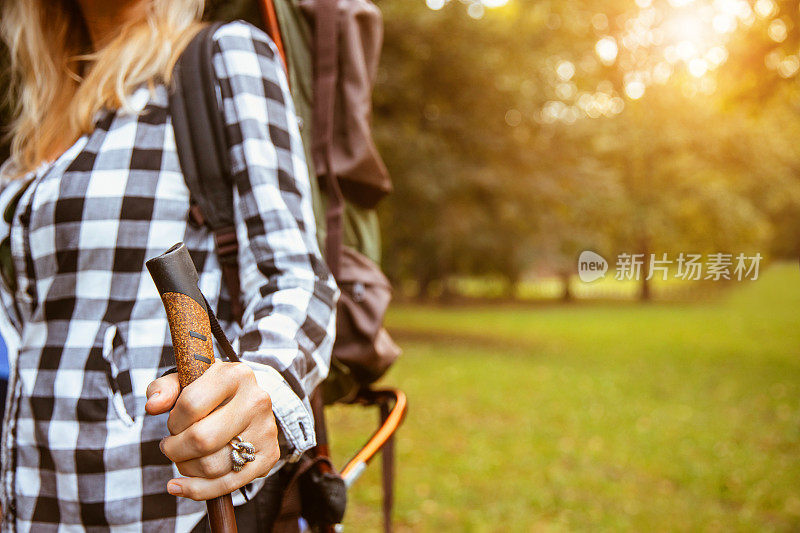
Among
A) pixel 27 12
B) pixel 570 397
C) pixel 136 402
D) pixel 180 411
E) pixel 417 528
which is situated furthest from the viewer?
pixel 570 397

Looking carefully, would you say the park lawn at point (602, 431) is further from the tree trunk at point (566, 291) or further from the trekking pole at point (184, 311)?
the tree trunk at point (566, 291)

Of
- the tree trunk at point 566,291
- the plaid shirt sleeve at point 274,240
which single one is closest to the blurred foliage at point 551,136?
the plaid shirt sleeve at point 274,240

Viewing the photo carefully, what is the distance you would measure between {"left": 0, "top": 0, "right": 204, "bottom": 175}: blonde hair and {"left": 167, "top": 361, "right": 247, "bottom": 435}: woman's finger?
21.7 inches

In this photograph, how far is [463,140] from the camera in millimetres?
9938

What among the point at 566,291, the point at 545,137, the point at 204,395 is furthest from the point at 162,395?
the point at 566,291

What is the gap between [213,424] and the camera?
67 cm

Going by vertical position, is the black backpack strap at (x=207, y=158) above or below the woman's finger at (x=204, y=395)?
above

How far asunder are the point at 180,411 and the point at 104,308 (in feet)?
1.30

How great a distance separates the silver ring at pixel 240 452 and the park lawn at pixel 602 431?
3729 mm

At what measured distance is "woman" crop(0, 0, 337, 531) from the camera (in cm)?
93

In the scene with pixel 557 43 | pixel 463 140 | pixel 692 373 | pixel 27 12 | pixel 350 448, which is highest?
pixel 557 43

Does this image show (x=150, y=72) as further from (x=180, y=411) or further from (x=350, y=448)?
(x=350, y=448)

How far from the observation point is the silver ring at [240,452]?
71 cm

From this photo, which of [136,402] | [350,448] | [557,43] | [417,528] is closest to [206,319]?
[136,402]
